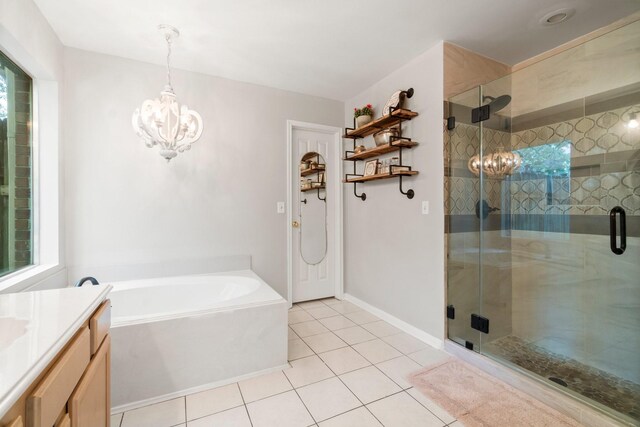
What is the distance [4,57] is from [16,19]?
30 centimetres

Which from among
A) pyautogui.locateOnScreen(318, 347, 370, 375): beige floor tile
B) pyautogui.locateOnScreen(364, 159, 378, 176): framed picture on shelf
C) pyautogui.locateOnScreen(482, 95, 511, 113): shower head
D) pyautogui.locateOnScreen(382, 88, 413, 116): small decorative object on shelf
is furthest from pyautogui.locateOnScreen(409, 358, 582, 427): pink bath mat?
pyautogui.locateOnScreen(382, 88, 413, 116): small decorative object on shelf

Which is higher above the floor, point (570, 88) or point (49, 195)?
point (570, 88)

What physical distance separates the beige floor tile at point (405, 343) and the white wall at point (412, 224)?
118mm

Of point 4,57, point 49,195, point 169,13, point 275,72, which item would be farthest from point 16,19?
point 275,72

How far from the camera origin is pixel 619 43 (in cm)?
168

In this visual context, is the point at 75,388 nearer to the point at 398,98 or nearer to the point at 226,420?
the point at 226,420

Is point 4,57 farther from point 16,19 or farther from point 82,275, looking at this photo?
point 82,275

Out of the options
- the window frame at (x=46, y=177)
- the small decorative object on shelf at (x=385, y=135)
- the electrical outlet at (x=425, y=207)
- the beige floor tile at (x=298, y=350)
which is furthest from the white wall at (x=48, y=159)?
the electrical outlet at (x=425, y=207)

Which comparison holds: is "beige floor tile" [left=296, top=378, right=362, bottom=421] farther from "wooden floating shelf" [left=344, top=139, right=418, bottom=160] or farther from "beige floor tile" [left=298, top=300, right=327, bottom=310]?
"wooden floating shelf" [left=344, top=139, right=418, bottom=160]

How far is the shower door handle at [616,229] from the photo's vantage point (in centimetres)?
158

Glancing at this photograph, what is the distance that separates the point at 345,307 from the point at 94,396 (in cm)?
253

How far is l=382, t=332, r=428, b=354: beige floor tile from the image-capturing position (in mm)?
2299

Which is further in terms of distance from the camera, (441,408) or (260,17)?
(260,17)

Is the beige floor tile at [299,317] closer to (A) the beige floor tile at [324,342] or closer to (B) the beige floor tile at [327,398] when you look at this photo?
(A) the beige floor tile at [324,342]
